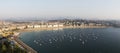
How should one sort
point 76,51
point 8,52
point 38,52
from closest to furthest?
1. point 8,52
2. point 38,52
3. point 76,51

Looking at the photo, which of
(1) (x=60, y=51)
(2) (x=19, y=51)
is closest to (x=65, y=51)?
(1) (x=60, y=51)

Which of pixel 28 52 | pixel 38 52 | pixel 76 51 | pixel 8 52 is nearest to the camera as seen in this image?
pixel 8 52

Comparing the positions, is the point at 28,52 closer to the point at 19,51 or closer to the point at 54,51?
the point at 19,51

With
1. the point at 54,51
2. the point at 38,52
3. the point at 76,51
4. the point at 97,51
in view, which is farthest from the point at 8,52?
the point at 97,51

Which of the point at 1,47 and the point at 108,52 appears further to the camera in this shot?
the point at 108,52

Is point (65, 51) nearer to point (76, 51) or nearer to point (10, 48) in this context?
point (76, 51)

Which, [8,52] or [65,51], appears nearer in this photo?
[8,52]

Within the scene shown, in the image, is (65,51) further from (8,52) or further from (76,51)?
(8,52)

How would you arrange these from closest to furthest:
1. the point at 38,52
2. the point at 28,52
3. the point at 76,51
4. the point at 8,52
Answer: the point at 8,52
the point at 28,52
the point at 38,52
the point at 76,51

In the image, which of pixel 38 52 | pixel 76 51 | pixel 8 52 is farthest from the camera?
pixel 76 51
